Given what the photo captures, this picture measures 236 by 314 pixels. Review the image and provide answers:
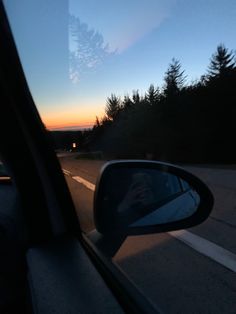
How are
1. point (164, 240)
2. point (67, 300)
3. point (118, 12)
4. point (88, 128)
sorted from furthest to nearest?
1. point (164, 240)
2. point (88, 128)
3. point (118, 12)
4. point (67, 300)

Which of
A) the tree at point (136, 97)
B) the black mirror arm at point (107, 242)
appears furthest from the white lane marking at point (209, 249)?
the black mirror arm at point (107, 242)

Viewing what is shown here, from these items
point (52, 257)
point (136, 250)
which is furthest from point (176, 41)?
point (136, 250)

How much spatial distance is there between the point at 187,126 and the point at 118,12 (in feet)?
3.18

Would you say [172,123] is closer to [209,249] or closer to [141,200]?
[141,200]

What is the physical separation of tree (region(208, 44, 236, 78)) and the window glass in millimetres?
11

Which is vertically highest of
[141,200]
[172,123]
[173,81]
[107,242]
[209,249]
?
[173,81]

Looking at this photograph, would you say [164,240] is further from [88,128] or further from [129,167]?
[129,167]

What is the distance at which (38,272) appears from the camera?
5.21 ft

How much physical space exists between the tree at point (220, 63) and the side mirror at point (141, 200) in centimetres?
122

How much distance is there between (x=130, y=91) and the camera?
2.29 meters

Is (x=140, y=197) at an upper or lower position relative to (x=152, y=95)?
lower

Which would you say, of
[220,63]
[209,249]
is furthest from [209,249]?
[220,63]

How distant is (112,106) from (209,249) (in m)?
2.61

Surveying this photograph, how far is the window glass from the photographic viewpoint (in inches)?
72.4
